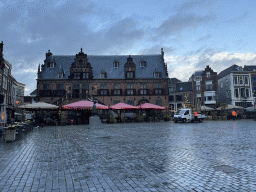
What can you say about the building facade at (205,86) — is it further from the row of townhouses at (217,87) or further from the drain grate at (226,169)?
the drain grate at (226,169)

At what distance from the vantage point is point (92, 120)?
57.2 ft

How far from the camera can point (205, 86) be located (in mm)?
48406

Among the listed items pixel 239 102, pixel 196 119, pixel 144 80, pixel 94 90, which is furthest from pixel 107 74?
pixel 239 102

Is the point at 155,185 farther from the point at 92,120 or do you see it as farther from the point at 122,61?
the point at 122,61

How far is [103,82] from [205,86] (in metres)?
27.3

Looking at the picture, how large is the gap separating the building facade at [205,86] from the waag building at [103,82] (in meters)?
14.5

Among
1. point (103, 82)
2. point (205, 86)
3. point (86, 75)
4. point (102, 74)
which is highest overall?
Result: point (102, 74)

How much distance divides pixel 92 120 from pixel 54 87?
2269 centimetres

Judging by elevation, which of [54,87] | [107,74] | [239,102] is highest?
[107,74]

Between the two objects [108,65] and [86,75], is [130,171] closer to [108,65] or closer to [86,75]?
[86,75]

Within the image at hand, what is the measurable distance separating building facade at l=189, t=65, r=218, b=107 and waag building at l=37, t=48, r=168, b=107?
572 inches

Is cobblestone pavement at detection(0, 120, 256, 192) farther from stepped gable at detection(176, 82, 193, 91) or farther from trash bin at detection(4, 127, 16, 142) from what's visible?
stepped gable at detection(176, 82, 193, 91)

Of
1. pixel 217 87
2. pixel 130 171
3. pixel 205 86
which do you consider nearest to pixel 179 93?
pixel 205 86

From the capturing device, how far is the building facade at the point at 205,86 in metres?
47.1
